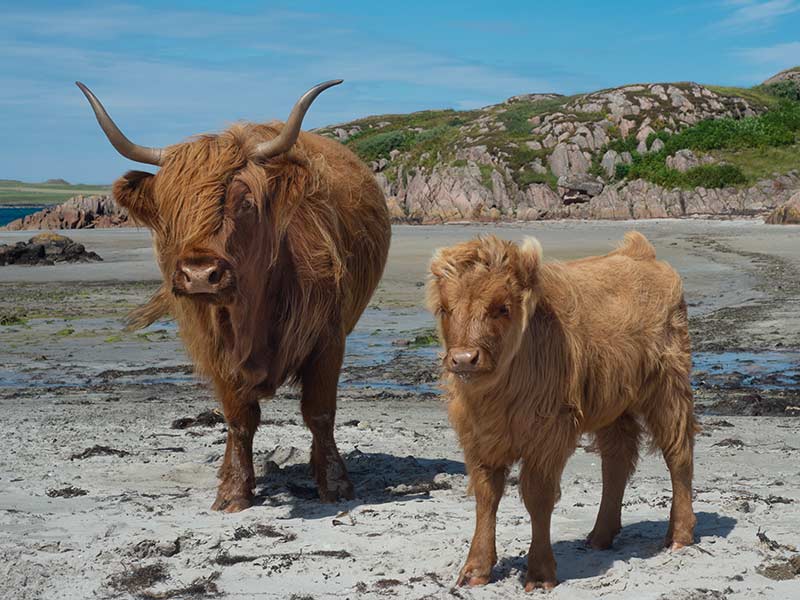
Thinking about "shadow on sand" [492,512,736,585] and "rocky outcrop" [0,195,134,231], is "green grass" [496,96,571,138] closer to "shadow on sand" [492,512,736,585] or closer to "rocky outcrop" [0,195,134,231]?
"rocky outcrop" [0,195,134,231]

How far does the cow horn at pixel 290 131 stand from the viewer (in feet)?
20.5

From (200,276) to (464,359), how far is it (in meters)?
1.76

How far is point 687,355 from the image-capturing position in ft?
18.5

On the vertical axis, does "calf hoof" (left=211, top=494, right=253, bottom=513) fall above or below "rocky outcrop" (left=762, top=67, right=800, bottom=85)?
below

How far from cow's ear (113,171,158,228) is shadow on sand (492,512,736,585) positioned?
2814 millimetres

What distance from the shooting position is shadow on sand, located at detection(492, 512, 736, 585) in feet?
16.9

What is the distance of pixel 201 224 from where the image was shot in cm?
579

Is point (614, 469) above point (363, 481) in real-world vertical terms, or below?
above

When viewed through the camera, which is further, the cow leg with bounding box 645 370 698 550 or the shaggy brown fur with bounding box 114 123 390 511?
the shaggy brown fur with bounding box 114 123 390 511

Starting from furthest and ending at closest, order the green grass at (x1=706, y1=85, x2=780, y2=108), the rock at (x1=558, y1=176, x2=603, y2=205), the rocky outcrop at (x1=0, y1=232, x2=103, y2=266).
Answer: the green grass at (x1=706, y1=85, x2=780, y2=108) < the rock at (x1=558, y1=176, x2=603, y2=205) < the rocky outcrop at (x1=0, y1=232, x2=103, y2=266)

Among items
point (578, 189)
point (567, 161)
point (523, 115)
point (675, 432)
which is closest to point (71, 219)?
point (523, 115)

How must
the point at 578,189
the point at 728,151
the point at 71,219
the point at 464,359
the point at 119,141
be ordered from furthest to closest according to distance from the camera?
1. the point at 71,219
2. the point at 728,151
3. the point at 578,189
4. the point at 119,141
5. the point at 464,359

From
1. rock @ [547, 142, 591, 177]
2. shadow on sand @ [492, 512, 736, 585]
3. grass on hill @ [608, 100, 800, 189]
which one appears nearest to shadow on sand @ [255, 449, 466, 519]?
shadow on sand @ [492, 512, 736, 585]

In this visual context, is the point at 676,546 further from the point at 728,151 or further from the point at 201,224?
the point at 728,151
